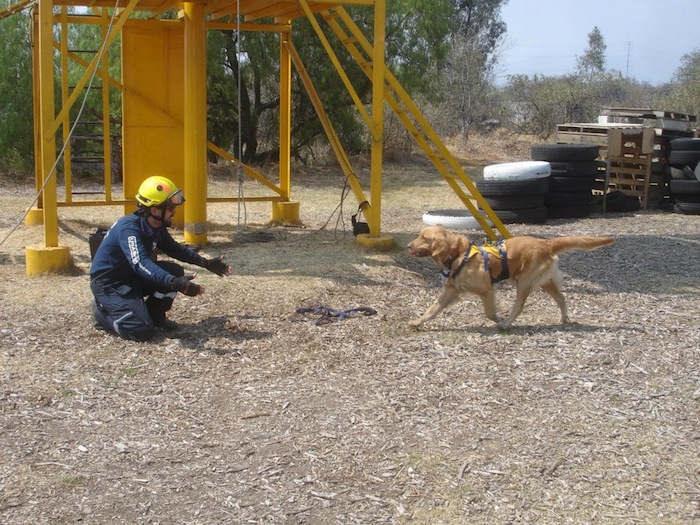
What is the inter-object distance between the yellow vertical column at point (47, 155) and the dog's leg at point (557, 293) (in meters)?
5.08

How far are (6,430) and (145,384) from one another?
1090 millimetres

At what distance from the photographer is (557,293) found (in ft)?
25.3

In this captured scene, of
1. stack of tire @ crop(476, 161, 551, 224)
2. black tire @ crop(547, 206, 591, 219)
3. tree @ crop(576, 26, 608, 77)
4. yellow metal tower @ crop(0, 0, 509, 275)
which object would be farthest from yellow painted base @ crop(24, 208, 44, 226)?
tree @ crop(576, 26, 608, 77)

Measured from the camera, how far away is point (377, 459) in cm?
493

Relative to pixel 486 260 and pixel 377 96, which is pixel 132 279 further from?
pixel 377 96

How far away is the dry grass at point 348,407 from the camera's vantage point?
4.43 metres

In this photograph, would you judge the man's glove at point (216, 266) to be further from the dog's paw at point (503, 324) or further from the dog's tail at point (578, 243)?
the dog's tail at point (578, 243)

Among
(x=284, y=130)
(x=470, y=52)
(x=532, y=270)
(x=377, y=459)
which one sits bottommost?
(x=377, y=459)

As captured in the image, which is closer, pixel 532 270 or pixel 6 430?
pixel 6 430

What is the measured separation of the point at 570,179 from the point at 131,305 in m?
9.78

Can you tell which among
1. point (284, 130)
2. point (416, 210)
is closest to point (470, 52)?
point (416, 210)

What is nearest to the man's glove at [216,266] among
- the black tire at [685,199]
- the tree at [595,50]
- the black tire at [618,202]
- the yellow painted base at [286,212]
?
the yellow painted base at [286,212]

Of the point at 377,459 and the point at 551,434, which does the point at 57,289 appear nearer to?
the point at 377,459

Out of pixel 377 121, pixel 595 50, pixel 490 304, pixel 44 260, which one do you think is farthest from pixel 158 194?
pixel 595 50
